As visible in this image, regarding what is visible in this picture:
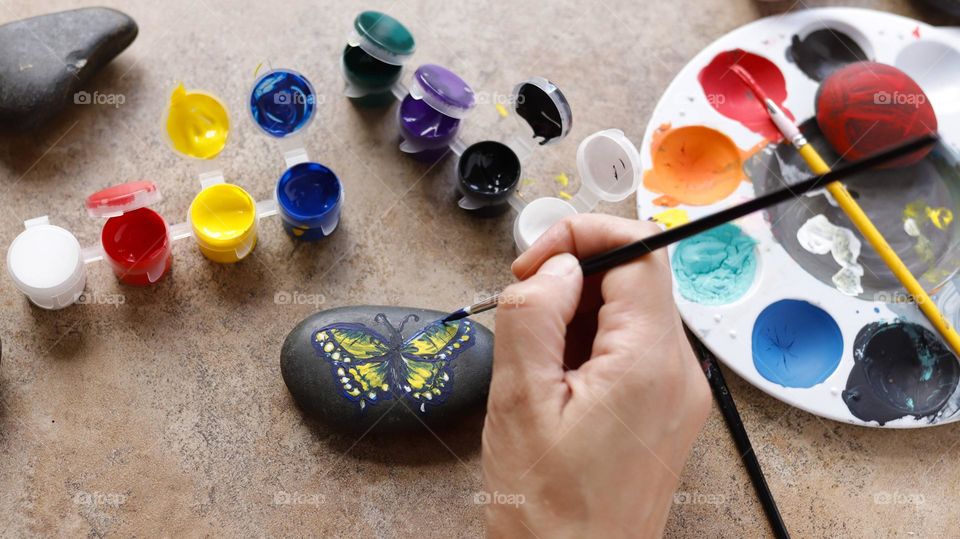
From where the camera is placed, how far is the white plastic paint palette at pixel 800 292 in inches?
51.3

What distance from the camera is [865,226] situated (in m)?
1.32

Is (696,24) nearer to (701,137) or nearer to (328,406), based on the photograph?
(701,137)

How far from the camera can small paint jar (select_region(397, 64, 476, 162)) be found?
50.9 inches

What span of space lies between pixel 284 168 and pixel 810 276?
35.9 inches

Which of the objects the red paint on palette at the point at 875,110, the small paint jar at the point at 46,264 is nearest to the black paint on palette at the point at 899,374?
the red paint on palette at the point at 875,110

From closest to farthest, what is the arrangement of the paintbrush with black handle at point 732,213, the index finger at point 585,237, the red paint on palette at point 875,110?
the paintbrush with black handle at point 732,213 → the index finger at point 585,237 → the red paint on palette at point 875,110

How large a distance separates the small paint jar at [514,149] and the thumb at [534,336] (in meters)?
0.38

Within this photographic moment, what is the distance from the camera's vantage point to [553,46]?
149 cm

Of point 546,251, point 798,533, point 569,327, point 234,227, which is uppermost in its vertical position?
point 546,251

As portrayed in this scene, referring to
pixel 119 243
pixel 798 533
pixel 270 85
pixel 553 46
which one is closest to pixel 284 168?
pixel 270 85

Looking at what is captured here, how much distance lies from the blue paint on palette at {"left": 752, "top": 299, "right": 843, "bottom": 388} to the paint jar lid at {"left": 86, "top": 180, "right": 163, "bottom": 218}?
100 cm

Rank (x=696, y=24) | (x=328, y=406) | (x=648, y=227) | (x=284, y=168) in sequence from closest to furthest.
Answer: (x=648, y=227) → (x=328, y=406) → (x=284, y=168) → (x=696, y=24)

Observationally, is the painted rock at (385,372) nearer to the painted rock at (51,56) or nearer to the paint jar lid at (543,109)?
the paint jar lid at (543,109)

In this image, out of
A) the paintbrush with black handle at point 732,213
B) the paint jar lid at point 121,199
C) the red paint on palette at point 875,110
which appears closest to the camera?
the paintbrush with black handle at point 732,213
